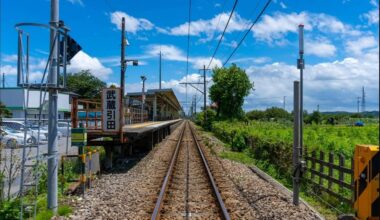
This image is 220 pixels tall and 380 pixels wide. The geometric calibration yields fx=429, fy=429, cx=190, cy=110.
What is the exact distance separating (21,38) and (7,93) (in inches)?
1710

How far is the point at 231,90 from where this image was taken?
170 feet

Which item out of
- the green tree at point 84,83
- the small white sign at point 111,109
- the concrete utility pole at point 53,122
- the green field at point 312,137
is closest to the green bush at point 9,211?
the concrete utility pole at point 53,122

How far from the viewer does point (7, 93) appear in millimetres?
46750

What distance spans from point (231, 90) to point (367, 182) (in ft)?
157

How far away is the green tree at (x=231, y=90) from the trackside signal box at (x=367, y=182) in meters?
47.0

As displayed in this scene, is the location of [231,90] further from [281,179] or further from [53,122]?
[53,122]

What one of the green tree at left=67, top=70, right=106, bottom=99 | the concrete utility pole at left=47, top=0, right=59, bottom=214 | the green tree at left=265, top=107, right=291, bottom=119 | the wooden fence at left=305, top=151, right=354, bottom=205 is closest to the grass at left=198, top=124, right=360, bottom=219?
the wooden fence at left=305, top=151, right=354, bottom=205

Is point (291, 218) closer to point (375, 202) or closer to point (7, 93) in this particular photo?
point (375, 202)

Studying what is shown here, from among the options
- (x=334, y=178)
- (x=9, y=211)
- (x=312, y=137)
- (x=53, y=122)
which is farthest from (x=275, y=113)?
(x=9, y=211)

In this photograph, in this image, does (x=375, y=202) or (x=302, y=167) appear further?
(x=302, y=167)

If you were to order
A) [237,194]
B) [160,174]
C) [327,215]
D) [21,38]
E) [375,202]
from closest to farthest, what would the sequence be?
[375,202] < [21,38] < [327,215] < [237,194] < [160,174]

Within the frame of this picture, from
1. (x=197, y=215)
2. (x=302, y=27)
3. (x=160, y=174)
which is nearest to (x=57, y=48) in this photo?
(x=197, y=215)

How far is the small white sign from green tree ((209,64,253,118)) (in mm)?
37461

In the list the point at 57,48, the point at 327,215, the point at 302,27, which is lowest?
the point at 327,215
